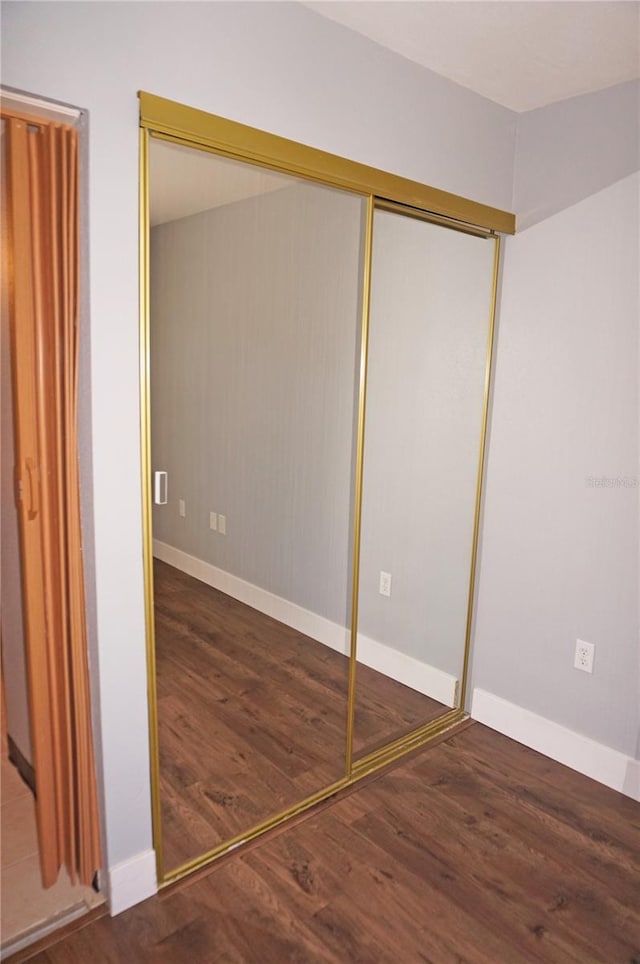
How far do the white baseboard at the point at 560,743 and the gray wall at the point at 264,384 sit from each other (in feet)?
3.03

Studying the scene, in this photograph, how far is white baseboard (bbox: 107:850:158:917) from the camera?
1838 mm

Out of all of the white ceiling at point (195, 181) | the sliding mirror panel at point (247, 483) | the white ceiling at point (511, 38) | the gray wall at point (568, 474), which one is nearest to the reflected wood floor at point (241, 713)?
the sliding mirror panel at point (247, 483)

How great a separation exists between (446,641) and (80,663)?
1627mm

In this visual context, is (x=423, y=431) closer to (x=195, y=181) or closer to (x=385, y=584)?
(x=385, y=584)

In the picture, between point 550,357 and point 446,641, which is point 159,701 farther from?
point 550,357

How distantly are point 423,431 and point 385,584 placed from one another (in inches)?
24.2

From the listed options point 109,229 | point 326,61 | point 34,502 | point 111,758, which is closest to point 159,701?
point 111,758

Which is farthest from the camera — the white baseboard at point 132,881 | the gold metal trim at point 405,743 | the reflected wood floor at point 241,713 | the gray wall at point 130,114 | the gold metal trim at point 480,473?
the gold metal trim at point 480,473

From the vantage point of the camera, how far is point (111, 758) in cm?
181

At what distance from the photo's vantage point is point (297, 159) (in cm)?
195

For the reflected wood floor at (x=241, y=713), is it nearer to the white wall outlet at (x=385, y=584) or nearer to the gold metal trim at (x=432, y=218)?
the white wall outlet at (x=385, y=584)

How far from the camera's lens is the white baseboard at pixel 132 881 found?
6.03 ft

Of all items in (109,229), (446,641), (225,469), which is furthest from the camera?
(446,641)

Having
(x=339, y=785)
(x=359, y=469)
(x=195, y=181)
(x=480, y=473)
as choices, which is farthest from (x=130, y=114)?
(x=339, y=785)
